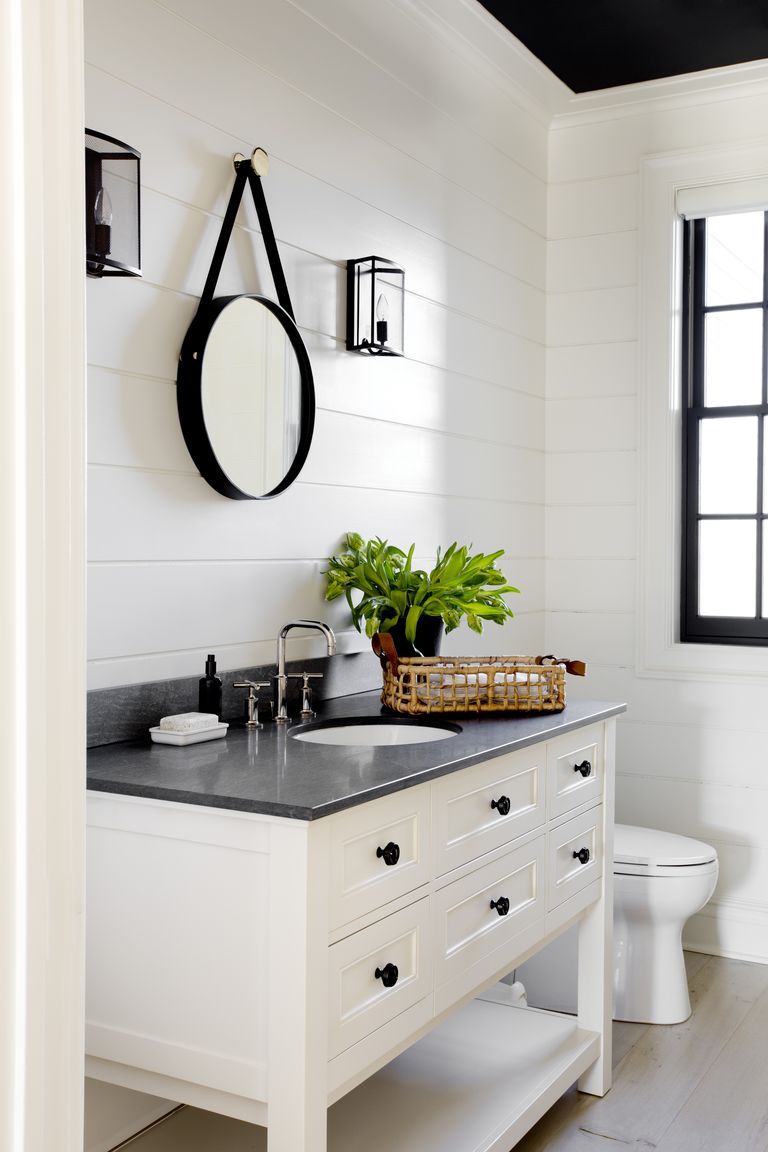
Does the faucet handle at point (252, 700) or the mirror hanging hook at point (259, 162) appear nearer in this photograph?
the faucet handle at point (252, 700)

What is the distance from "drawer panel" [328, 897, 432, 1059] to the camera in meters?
1.56

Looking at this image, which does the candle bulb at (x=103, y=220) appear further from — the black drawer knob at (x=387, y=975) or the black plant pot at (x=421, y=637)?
the black drawer knob at (x=387, y=975)

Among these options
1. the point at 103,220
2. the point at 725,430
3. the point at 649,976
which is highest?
the point at 103,220

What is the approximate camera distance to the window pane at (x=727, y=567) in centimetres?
358

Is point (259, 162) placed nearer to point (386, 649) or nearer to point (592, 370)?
point (386, 649)

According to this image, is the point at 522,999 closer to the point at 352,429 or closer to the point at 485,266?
the point at 352,429

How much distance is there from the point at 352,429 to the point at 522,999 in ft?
4.91

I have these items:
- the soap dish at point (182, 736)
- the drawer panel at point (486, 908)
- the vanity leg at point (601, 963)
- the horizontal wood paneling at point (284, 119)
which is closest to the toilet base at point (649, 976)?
the vanity leg at point (601, 963)

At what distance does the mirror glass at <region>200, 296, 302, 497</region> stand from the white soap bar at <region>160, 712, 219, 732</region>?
0.51 meters

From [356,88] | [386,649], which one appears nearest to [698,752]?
[386,649]

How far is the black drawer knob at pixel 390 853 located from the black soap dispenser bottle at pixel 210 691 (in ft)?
1.79

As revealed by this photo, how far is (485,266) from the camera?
11.0 ft

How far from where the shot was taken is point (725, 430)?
11.8ft

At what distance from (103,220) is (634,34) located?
2.04 metres
